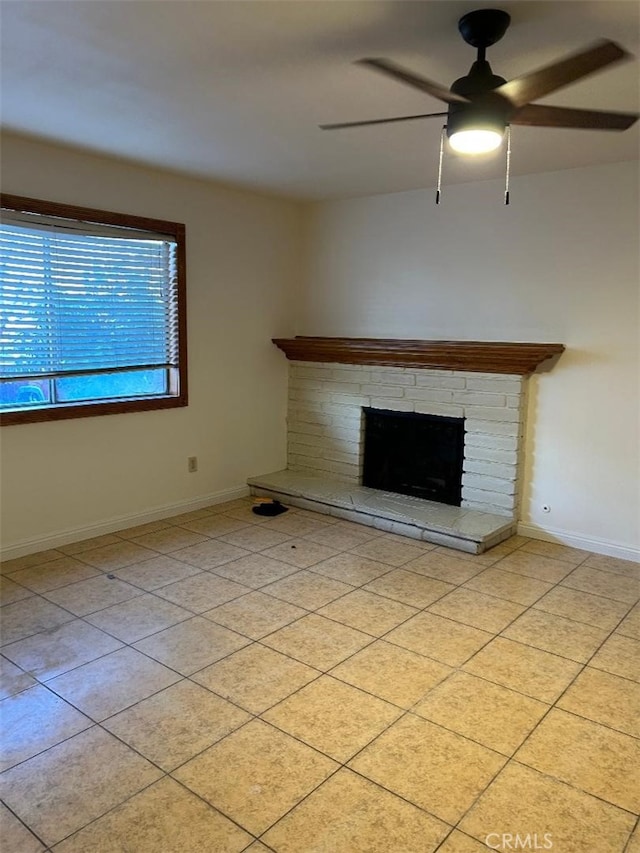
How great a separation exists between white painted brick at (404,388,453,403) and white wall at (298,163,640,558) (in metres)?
0.41

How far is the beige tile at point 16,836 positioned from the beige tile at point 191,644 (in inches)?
32.6

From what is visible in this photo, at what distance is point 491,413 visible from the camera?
429cm

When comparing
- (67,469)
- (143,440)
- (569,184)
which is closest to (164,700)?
(67,469)

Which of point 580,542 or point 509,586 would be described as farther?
point 580,542

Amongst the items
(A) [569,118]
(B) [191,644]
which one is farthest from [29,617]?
(A) [569,118]

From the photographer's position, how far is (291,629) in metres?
2.92

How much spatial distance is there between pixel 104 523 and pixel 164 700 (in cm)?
204

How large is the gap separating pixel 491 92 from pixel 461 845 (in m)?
2.16

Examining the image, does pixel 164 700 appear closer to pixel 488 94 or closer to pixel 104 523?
pixel 104 523

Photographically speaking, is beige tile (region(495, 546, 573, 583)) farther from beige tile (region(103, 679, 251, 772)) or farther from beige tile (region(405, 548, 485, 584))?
beige tile (region(103, 679, 251, 772))

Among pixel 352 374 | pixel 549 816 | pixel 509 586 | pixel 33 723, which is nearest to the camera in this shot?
pixel 549 816

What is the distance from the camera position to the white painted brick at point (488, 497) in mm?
4270

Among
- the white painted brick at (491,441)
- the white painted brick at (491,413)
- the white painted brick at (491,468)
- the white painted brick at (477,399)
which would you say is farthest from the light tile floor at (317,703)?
the white painted brick at (477,399)

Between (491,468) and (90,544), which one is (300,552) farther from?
(491,468)
